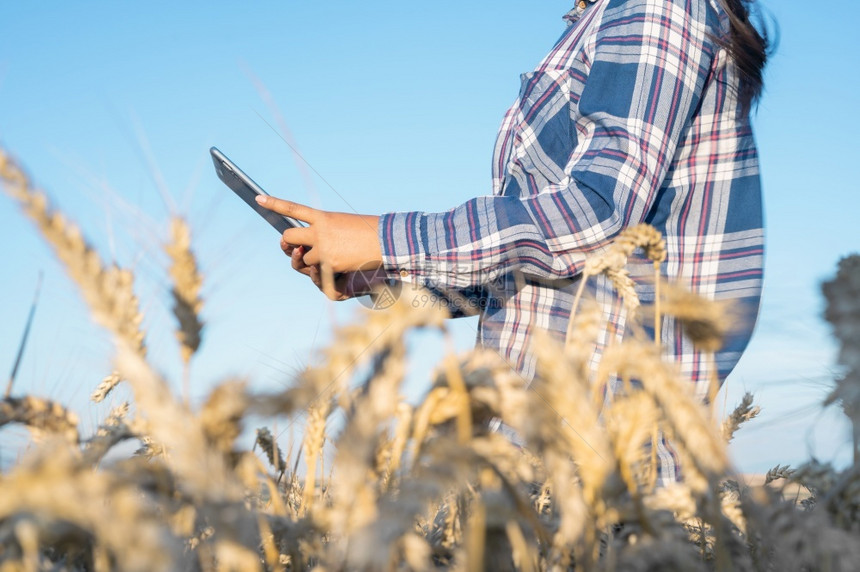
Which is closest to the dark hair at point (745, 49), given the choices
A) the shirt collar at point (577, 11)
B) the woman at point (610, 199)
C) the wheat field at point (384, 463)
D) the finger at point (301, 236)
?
the woman at point (610, 199)

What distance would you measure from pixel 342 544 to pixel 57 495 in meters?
0.21

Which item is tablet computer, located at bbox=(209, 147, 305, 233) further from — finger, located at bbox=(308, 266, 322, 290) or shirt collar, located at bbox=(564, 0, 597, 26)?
shirt collar, located at bbox=(564, 0, 597, 26)

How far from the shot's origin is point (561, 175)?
1.86 metres

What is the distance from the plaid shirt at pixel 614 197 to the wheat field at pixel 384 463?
33.0 inches

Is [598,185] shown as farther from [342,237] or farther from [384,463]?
[384,463]

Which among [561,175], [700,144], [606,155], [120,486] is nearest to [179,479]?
[120,486]

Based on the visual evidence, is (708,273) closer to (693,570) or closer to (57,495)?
(693,570)

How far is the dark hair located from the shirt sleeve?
0.06 m

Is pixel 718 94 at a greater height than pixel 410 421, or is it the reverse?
pixel 718 94

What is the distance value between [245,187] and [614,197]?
0.95 metres

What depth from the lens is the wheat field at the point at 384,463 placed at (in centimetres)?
44

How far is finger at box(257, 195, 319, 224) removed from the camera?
1595mm

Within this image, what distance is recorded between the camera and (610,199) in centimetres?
148

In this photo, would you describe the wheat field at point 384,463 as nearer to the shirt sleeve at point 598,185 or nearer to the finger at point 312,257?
the shirt sleeve at point 598,185
